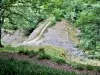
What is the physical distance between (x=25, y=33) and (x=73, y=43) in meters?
13.1

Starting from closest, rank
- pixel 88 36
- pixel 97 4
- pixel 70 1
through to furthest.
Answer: pixel 97 4 < pixel 88 36 < pixel 70 1

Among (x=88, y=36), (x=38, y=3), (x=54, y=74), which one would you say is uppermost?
(x=38, y=3)

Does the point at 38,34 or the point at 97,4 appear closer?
the point at 97,4

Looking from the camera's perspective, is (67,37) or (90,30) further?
(67,37)

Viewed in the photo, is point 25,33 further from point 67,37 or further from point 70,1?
point 70,1

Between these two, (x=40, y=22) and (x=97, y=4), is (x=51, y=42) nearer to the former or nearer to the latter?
(x=40, y=22)

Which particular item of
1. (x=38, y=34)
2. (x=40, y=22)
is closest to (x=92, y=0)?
(x=38, y=34)

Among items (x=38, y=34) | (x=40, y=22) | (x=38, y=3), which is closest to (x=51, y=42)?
(x=38, y=34)

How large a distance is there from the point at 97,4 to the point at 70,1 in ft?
15.0

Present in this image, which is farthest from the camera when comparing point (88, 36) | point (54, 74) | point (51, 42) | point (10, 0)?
point (51, 42)

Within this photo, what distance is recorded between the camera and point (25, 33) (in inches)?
1751

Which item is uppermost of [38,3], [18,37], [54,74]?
[38,3]

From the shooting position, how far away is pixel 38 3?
1641 cm

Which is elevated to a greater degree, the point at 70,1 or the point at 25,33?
the point at 70,1
